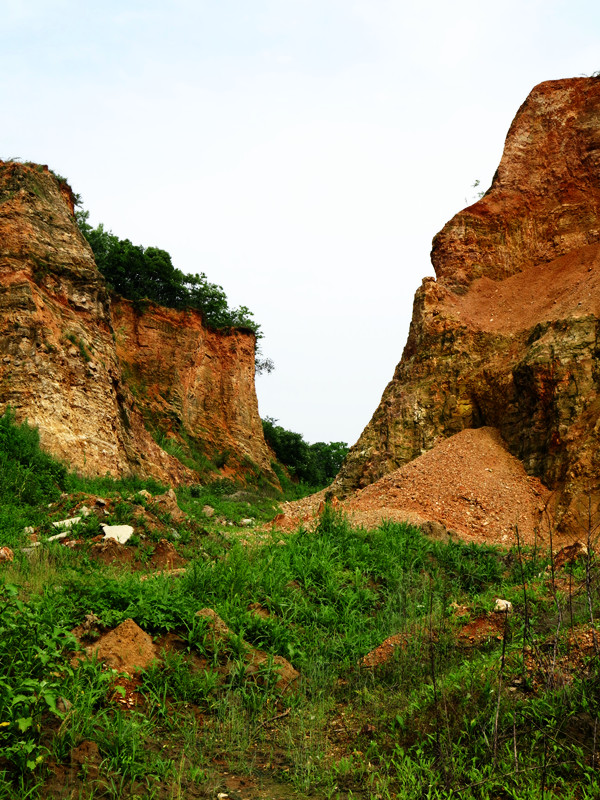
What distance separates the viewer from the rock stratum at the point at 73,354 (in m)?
13.6

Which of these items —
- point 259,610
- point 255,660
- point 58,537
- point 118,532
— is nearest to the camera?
point 255,660

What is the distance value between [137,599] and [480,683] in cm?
269

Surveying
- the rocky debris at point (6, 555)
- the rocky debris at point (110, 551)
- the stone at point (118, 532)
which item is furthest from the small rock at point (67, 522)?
the rocky debris at point (6, 555)

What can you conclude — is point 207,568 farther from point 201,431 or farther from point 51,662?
point 201,431

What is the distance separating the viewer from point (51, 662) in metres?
3.61

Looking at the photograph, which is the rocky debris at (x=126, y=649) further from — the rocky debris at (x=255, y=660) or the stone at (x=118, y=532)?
the stone at (x=118, y=532)

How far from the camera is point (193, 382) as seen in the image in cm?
2581

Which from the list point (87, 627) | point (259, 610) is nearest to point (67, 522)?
point (259, 610)

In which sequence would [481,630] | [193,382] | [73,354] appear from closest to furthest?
1. [481,630]
2. [73,354]
3. [193,382]

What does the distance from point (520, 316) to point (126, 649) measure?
1487cm

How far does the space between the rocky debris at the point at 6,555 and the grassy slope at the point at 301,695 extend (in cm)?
23

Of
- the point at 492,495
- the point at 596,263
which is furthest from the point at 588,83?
the point at 492,495

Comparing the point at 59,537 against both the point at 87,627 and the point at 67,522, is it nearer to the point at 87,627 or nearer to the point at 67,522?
the point at 67,522

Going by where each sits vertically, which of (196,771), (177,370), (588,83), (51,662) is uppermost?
(588,83)
